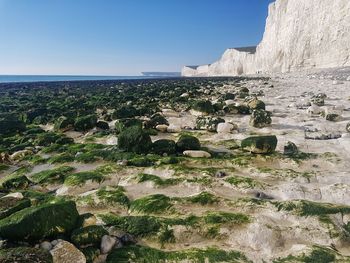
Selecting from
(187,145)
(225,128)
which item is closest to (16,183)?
(187,145)

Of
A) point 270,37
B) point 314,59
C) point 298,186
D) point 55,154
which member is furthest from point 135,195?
point 270,37

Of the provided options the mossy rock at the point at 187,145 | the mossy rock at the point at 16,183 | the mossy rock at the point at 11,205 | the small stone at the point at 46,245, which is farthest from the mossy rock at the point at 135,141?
the small stone at the point at 46,245

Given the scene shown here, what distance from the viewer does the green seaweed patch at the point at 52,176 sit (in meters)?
8.02

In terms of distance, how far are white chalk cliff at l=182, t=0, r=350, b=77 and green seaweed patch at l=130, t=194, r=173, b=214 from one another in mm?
51021

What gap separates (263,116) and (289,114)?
2541mm

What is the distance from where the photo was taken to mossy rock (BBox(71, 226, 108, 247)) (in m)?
4.70

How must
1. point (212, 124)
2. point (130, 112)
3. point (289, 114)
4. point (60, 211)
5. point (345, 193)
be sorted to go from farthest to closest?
1. point (130, 112)
2. point (289, 114)
3. point (212, 124)
4. point (345, 193)
5. point (60, 211)

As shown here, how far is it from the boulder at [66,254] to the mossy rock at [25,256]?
0.11m

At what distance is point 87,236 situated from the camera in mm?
4723

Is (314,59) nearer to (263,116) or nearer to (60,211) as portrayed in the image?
(263,116)

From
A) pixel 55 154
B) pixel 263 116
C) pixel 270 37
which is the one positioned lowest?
pixel 55 154

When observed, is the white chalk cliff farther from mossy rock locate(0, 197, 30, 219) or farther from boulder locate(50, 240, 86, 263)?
boulder locate(50, 240, 86, 263)

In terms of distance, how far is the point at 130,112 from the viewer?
53.6 ft

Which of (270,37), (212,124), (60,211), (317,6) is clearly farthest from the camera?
(270,37)
